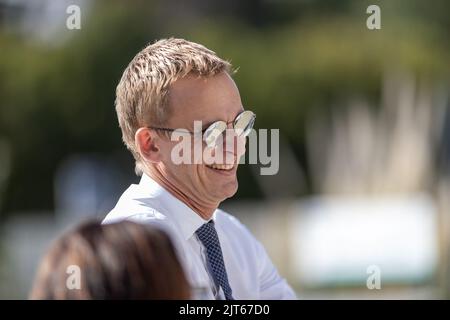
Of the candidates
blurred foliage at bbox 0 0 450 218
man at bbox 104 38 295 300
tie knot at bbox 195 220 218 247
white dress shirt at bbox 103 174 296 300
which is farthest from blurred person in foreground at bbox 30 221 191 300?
blurred foliage at bbox 0 0 450 218

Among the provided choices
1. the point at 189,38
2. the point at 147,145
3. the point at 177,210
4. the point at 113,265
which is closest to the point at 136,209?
the point at 177,210

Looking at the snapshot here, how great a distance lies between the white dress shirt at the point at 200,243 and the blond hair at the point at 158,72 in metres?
0.19

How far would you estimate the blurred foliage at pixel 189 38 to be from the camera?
1456 centimetres

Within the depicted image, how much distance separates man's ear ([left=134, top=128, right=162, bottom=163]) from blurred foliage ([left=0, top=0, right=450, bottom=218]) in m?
10.9

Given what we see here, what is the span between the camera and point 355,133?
13250mm

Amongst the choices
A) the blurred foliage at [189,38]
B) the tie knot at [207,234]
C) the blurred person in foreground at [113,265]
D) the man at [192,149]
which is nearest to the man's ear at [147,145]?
the man at [192,149]

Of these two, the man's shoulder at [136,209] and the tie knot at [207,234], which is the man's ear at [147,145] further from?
the tie knot at [207,234]

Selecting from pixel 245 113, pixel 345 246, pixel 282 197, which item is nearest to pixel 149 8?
pixel 282 197

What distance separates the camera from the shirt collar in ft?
8.58

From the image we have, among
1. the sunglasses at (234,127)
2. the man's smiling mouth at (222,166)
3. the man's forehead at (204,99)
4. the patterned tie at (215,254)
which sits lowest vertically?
the patterned tie at (215,254)

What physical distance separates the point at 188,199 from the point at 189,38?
12783 mm

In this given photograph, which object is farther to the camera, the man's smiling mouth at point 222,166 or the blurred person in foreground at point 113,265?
the man's smiling mouth at point 222,166
